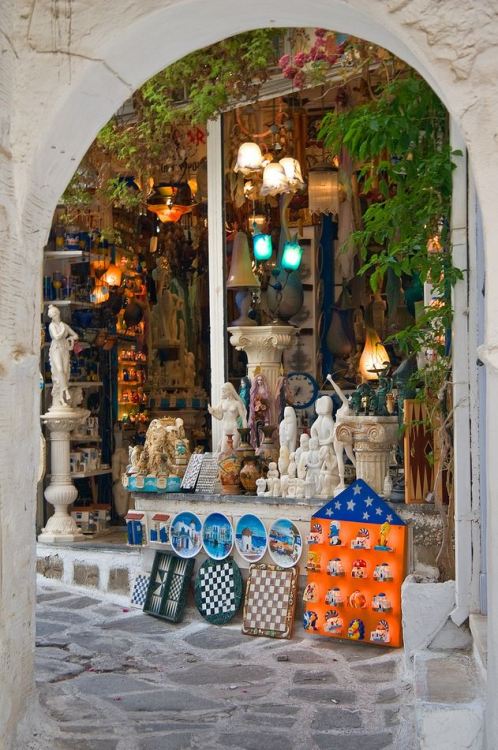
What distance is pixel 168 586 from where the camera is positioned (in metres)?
8.46

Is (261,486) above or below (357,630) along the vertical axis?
above

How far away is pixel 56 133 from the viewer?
15.3 feet

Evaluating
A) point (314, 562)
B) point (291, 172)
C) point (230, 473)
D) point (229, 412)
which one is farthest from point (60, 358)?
point (314, 562)

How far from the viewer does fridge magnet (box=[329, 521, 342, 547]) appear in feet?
24.1

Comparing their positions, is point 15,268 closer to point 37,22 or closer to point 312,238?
point 37,22

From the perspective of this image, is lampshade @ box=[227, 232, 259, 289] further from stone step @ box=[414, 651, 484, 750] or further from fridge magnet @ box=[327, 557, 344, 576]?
stone step @ box=[414, 651, 484, 750]

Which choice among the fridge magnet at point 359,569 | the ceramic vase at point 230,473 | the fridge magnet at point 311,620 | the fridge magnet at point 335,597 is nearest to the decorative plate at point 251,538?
the ceramic vase at point 230,473

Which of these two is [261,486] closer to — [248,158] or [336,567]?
[336,567]

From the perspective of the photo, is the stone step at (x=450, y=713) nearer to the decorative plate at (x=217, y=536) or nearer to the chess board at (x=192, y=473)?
the decorative plate at (x=217, y=536)

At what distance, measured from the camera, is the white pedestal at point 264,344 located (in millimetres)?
9297

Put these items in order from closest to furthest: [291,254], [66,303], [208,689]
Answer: [208,689] → [291,254] → [66,303]

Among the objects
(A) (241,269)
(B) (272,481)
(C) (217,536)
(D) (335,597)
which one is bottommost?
(D) (335,597)

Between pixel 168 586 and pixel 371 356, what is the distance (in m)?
4.09

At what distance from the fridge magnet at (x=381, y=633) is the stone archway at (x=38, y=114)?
2883mm
